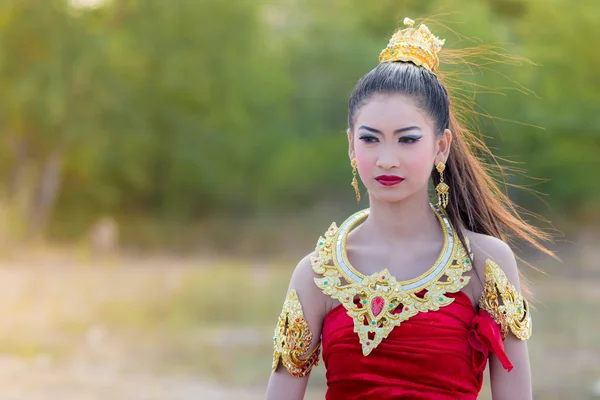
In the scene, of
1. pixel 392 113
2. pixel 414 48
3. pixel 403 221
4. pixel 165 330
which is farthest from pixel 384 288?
pixel 165 330

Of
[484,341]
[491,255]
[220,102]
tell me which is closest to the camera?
[484,341]

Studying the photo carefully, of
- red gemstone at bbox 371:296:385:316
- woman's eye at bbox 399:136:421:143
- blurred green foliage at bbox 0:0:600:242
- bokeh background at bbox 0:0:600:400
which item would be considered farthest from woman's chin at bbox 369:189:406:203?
blurred green foliage at bbox 0:0:600:242

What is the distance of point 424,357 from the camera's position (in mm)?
1830

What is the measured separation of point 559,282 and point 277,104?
6.06 metres

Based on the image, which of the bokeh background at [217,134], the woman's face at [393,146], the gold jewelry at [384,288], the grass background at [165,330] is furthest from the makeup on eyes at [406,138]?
the bokeh background at [217,134]

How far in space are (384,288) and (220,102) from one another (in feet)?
45.0

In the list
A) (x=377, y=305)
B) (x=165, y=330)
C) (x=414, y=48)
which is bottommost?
(x=377, y=305)

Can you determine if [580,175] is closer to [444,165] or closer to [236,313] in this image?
[236,313]

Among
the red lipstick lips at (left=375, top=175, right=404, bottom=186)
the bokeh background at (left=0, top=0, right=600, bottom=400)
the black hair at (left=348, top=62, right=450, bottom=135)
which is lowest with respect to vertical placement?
the red lipstick lips at (left=375, top=175, right=404, bottom=186)

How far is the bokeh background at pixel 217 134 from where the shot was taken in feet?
42.5

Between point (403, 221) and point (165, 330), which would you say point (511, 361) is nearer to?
point (403, 221)

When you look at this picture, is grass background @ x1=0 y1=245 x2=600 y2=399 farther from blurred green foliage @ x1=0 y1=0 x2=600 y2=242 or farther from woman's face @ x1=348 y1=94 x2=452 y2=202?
woman's face @ x1=348 y1=94 x2=452 y2=202

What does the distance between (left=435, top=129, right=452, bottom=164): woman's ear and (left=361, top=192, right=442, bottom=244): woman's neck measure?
3.4 inches

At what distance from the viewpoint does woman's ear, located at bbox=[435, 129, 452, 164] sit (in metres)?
1.96
